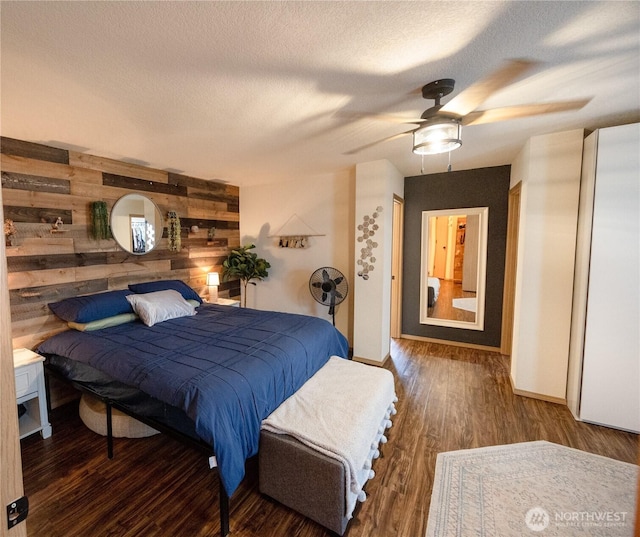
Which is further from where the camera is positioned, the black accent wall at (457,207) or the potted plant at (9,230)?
the black accent wall at (457,207)

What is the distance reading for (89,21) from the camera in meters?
1.18

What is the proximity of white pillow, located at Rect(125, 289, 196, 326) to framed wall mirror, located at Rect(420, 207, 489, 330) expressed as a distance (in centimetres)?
310

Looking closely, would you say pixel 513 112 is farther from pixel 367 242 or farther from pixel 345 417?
pixel 345 417

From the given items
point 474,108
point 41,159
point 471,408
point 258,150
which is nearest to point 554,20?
point 474,108

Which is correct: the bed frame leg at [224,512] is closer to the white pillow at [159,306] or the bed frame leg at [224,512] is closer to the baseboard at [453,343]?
the white pillow at [159,306]

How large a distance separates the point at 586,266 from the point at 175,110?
10.6 feet

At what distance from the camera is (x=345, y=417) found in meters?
1.70

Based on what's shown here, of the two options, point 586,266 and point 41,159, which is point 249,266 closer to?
point 41,159

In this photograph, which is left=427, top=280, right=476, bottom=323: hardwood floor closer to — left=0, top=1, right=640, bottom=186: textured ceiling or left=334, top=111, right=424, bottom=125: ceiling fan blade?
left=0, top=1, right=640, bottom=186: textured ceiling

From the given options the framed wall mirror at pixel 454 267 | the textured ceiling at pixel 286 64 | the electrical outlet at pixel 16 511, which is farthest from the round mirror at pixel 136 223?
the framed wall mirror at pixel 454 267

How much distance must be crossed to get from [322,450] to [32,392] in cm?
222

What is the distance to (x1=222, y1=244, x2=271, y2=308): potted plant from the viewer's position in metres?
4.16

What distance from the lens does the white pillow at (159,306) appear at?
264 centimetres

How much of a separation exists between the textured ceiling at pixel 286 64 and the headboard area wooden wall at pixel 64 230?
0.32 metres
